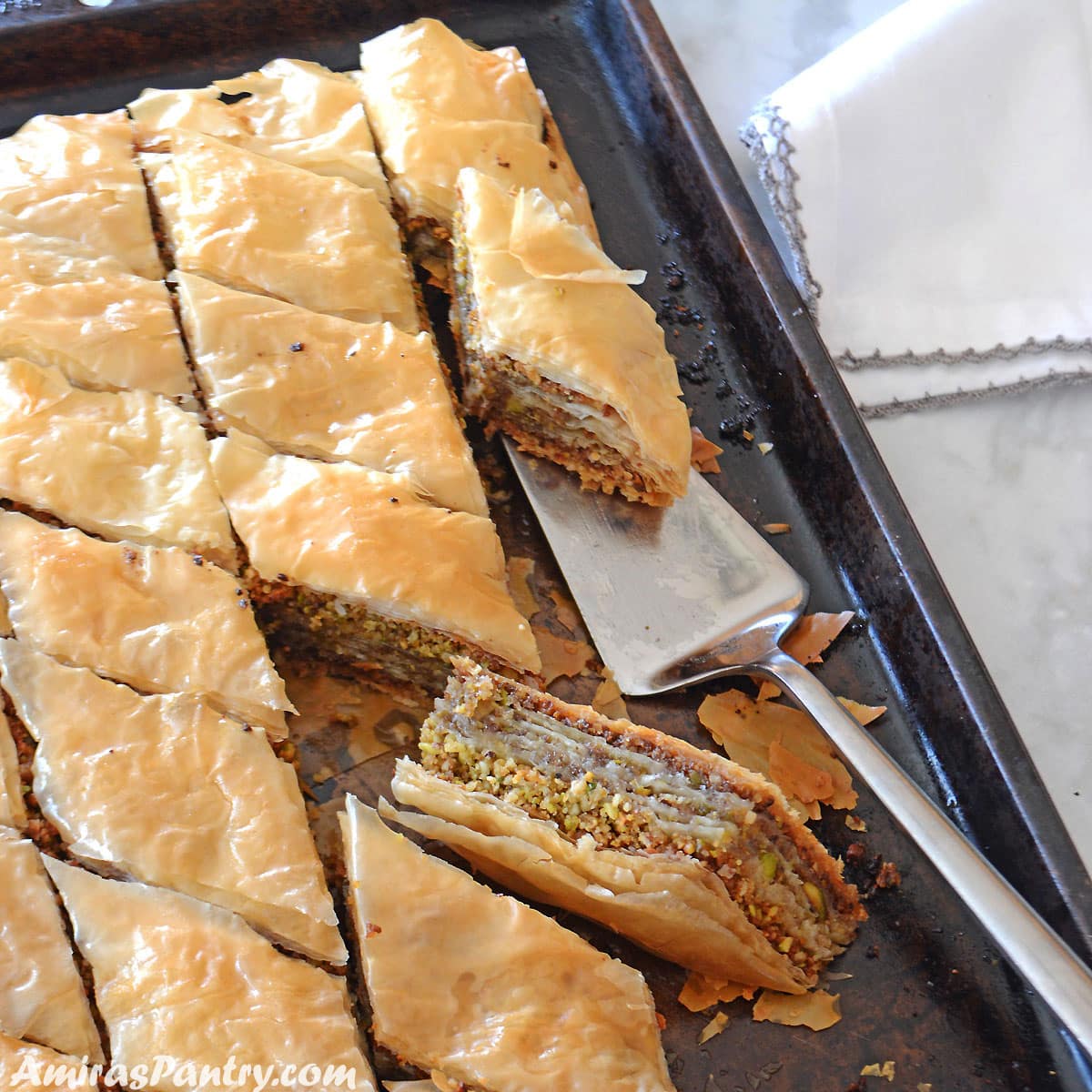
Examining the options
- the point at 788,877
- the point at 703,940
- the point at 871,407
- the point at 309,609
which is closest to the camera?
the point at 703,940

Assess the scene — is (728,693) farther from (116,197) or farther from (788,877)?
(116,197)

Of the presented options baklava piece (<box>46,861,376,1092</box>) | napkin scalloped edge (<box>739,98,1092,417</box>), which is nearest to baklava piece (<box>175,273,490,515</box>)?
baklava piece (<box>46,861,376,1092</box>)

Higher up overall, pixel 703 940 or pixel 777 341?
pixel 777 341

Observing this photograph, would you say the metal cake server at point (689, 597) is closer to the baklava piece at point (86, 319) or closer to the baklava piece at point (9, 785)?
the baklava piece at point (86, 319)

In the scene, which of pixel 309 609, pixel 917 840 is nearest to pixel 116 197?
pixel 309 609

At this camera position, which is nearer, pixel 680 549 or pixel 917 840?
pixel 917 840

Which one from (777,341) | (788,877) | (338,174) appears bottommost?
(788,877)
